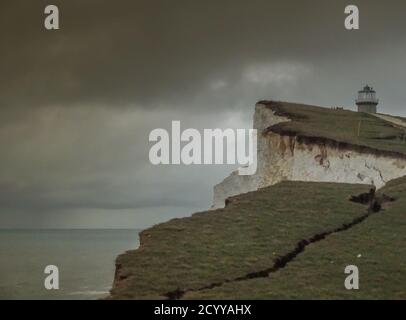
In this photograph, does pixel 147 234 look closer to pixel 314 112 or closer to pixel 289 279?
pixel 289 279

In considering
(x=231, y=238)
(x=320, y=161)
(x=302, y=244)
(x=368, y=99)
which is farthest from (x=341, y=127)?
(x=231, y=238)

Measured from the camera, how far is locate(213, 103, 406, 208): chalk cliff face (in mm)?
22891

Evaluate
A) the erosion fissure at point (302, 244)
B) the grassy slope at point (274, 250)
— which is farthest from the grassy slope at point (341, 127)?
the grassy slope at point (274, 250)

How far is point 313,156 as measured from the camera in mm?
23969

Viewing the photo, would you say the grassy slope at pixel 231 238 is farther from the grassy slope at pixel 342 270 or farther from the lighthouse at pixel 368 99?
the lighthouse at pixel 368 99

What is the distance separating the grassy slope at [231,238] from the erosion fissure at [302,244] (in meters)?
0.09

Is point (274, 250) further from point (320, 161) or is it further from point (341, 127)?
point (341, 127)

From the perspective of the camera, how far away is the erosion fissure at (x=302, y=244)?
485 inches

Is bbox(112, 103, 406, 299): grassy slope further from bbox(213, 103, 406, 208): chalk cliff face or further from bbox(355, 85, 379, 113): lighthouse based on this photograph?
bbox(355, 85, 379, 113): lighthouse

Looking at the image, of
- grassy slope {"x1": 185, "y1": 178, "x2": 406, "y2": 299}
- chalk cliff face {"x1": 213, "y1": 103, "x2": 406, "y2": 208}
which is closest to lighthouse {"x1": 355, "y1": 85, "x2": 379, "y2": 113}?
chalk cliff face {"x1": 213, "y1": 103, "x2": 406, "y2": 208}

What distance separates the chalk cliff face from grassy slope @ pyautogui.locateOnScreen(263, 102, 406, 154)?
0.27m

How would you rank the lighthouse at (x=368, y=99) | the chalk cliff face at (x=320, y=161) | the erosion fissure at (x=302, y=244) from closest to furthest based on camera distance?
the erosion fissure at (x=302, y=244) → the chalk cliff face at (x=320, y=161) → the lighthouse at (x=368, y=99)

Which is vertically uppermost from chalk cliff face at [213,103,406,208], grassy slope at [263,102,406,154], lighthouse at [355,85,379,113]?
lighthouse at [355,85,379,113]
